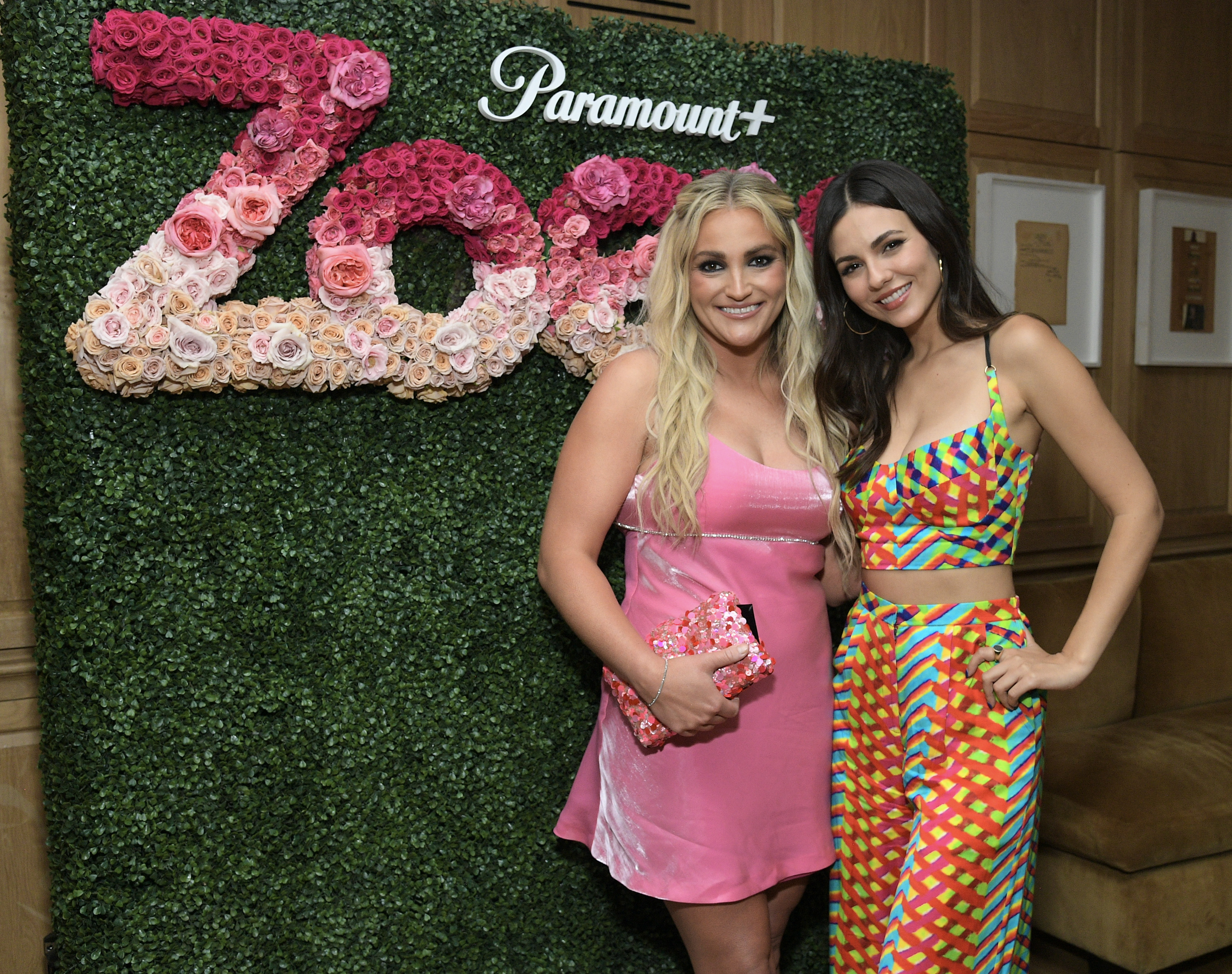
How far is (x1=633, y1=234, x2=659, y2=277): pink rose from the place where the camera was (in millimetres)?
2588

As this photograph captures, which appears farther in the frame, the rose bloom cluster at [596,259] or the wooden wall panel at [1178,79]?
the wooden wall panel at [1178,79]

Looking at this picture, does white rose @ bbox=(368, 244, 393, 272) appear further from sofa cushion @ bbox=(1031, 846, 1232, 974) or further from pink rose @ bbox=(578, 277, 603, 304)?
sofa cushion @ bbox=(1031, 846, 1232, 974)

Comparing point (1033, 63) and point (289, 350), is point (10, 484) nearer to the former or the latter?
point (289, 350)

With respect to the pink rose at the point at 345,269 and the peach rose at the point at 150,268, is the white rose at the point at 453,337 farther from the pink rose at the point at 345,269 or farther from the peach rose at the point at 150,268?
the peach rose at the point at 150,268

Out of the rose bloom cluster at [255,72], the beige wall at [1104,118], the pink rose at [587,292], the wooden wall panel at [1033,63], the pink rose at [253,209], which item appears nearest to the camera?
the rose bloom cluster at [255,72]

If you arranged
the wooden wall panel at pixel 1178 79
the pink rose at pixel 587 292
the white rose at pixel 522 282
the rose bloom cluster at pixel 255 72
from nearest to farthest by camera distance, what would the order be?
the rose bloom cluster at pixel 255 72 < the white rose at pixel 522 282 < the pink rose at pixel 587 292 < the wooden wall panel at pixel 1178 79

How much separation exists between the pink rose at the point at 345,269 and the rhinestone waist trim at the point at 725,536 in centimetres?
78

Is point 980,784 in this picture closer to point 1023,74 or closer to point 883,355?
point 883,355

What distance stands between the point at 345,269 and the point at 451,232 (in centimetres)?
30

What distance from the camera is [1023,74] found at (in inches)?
150

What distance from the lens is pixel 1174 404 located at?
432 cm

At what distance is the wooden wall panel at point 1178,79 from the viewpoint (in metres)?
4.06

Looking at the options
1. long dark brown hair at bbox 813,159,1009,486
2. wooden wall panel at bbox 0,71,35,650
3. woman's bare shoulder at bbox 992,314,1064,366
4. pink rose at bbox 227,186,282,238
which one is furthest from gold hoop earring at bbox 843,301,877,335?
wooden wall panel at bbox 0,71,35,650

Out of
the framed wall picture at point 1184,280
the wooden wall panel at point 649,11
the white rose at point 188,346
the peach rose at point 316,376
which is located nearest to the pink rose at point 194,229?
the white rose at point 188,346
